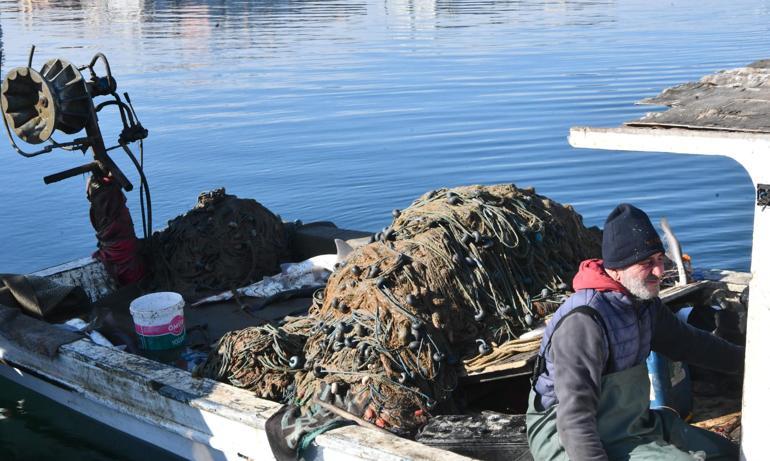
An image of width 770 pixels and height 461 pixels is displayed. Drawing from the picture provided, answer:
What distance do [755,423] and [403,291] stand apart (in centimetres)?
218

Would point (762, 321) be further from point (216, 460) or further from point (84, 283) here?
point (84, 283)

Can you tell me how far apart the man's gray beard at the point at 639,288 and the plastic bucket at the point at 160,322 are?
3880 mm

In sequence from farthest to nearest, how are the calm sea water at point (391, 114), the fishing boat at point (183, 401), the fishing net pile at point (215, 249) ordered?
the calm sea water at point (391, 114)
the fishing net pile at point (215, 249)
the fishing boat at point (183, 401)

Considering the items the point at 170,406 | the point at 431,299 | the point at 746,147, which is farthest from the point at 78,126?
the point at 746,147

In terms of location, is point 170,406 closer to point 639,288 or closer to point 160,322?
point 160,322

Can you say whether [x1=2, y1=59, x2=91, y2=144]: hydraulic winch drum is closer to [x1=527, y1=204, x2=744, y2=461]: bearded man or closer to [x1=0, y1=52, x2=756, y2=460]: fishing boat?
[x1=0, y1=52, x2=756, y2=460]: fishing boat

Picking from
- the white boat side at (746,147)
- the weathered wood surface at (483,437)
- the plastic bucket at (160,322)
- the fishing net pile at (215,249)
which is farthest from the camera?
the fishing net pile at (215,249)

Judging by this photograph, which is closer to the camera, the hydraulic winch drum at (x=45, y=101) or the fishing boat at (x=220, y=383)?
the fishing boat at (x=220, y=383)

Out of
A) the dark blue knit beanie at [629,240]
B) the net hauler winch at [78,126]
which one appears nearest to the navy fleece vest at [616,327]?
the dark blue knit beanie at [629,240]

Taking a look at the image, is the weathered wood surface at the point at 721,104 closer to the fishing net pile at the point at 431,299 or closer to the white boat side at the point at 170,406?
the fishing net pile at the point at 431,299

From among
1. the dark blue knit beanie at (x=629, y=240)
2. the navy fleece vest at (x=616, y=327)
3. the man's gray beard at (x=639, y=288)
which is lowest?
the navy fleece vest at (x=616, y=327)

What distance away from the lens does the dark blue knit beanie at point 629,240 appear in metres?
3.82

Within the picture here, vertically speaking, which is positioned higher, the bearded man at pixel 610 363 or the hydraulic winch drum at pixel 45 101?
the hydraulic winch drum at pixel 45 101

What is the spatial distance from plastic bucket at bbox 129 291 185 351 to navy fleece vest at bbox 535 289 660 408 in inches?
141
